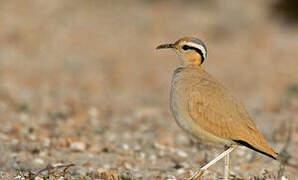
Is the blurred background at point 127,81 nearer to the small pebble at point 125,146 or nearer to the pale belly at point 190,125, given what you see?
the small pebble at point 125,146

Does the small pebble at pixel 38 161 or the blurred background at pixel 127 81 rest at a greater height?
the blurred background at pixel 127 81

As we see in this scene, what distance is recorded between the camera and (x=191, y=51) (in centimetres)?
486

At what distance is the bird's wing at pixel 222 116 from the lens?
164 inches

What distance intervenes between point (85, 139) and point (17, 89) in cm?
327

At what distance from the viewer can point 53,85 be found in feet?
33.4

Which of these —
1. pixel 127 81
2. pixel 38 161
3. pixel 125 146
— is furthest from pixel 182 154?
pixel 127 81

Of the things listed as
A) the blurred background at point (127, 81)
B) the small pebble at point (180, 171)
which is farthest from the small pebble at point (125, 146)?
the small pebble at point (180, 171)

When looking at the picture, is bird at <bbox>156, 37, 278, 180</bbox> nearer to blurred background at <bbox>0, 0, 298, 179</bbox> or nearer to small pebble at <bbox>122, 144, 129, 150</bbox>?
blurred background at <bbox>0, 0, 298, 179</bbox>

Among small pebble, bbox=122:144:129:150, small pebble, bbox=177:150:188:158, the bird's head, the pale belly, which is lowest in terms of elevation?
the pale belly

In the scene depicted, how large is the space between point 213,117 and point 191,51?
0.84 metres

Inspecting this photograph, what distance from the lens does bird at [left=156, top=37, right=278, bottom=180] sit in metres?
4.18

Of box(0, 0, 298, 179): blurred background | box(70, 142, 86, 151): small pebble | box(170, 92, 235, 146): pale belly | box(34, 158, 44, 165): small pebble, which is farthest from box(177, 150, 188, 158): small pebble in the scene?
box(170, 92, 235, 146): pale belly

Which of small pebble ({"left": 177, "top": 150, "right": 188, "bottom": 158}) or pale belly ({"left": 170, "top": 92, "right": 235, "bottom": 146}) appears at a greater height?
small pebble ({"left": 177, "top": 150, "right": 188, "bottom": 158})

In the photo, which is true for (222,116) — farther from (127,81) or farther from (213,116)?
(127,81)
